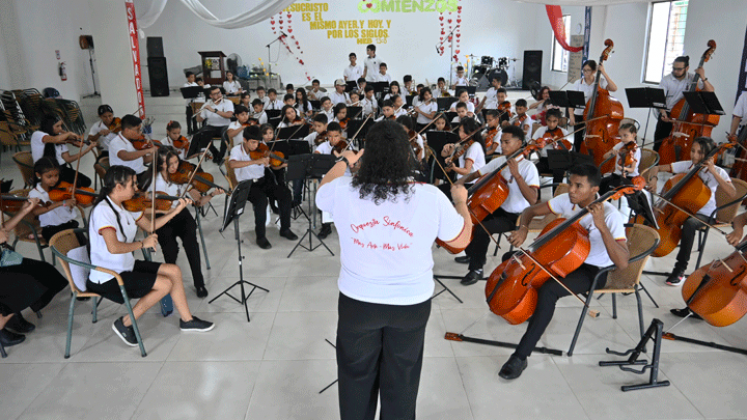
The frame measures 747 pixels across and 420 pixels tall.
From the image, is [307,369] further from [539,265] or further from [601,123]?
[601,123]

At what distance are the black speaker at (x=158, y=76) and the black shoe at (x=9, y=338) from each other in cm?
985

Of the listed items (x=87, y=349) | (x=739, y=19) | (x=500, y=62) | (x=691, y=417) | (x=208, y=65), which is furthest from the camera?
(x=500, y=62)

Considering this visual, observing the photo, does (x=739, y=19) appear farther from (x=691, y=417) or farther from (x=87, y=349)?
(x=87, y=349)

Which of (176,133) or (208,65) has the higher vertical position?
(208,65)

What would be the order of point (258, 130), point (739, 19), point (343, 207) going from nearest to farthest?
point (343, 207) < point (258, 130) < point (739, 19)

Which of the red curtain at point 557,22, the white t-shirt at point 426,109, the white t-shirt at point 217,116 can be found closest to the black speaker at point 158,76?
the white t-shirt at point 217,116

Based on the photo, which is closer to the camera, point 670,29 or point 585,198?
point 585,198

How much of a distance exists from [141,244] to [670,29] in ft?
27.0

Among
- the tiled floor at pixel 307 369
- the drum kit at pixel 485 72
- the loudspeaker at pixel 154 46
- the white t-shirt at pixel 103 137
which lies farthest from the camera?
the loudspeaker at pixel 154 46

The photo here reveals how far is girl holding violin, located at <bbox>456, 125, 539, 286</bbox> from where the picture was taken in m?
3.50

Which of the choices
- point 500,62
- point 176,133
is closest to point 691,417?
point 176,133

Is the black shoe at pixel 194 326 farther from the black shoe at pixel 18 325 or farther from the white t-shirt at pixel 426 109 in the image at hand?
the white t-shirt at pixel 426 109

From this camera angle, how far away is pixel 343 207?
1692 millimetres

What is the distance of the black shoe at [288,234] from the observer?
15.1ft
